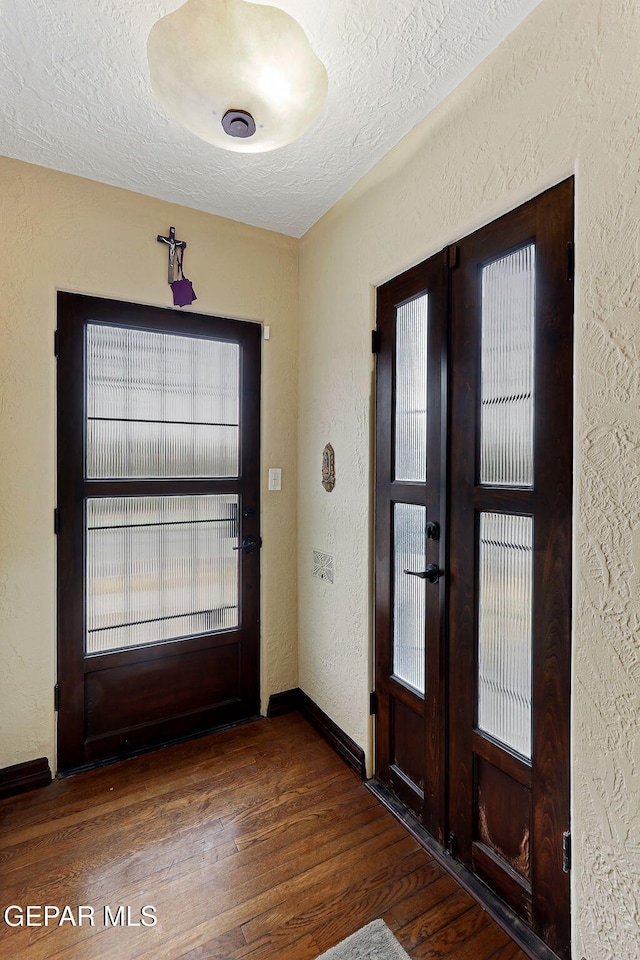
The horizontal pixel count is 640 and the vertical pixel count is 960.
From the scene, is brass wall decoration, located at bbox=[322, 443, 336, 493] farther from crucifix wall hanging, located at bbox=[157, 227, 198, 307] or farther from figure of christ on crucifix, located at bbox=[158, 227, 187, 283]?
figure of christ on crucifix, located at bbox=[158, 227, 187, 283]

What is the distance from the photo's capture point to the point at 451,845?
64.6 inches

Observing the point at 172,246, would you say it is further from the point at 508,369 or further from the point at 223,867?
the point at 223,867

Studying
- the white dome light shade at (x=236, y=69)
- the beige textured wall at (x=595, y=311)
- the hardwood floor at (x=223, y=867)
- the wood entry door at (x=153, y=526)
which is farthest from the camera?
the wood entry door at (x=153, y=526)

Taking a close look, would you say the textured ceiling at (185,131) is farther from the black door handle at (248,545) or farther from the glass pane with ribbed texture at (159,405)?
the black door handle at (248,545)

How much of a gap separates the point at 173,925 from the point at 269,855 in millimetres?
378

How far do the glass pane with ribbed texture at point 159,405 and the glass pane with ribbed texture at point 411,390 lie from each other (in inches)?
40.6

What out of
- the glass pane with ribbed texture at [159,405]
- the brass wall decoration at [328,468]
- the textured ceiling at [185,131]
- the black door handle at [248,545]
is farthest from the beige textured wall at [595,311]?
the black door handle at [248,545]

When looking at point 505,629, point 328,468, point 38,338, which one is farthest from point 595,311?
point 38,338

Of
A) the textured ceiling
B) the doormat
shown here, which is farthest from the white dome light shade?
the doormat

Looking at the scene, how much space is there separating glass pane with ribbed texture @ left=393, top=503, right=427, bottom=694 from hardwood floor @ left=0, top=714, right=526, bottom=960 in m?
0.63

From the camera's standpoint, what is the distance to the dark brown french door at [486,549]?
1.30m

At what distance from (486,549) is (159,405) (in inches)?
69.2

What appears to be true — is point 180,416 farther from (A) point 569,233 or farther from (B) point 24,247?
(A) point 569,233

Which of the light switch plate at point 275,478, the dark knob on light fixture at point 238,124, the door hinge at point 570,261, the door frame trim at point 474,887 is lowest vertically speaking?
the door frame trim at point 474,887
